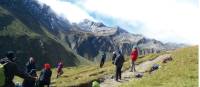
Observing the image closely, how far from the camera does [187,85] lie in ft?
74.6

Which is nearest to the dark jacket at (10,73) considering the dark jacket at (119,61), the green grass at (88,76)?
the dark jacket at (119,61)

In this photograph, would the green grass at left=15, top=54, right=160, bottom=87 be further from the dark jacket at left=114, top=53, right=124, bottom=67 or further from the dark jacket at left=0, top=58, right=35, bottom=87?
the dark jacket at left=0, top=58, right=35, bottom=87

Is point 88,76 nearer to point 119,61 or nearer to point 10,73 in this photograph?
point 119,61

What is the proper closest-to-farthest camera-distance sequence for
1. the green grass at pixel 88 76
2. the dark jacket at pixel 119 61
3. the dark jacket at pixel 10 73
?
the dark jacket at pixel 10 73, the dark jacket at pixel 119 61, the green grass at pixel 88 76

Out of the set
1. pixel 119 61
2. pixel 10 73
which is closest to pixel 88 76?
pixel 119 61

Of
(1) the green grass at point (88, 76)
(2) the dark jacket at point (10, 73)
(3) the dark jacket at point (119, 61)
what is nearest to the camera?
(2) the dark jacket at point (10, 73)

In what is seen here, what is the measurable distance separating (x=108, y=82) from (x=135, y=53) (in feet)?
13.8

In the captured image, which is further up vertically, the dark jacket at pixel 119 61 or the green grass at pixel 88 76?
the dark jacket at pixel 119 61

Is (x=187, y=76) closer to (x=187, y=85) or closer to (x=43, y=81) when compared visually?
(x=187, y=85)

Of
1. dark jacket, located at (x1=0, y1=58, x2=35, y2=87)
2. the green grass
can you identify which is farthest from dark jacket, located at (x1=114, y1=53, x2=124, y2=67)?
dark jacket, located at (x1=0, y1=58, x2=35, y2=87)

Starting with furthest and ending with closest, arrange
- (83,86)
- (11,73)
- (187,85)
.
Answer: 1. (83,86)
2. (187,85)
3. (11,73)

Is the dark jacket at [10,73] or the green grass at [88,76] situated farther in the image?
the green grass at [88,76]

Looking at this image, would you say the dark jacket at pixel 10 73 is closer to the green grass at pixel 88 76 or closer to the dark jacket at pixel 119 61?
the dark jacket at pixel 119 61

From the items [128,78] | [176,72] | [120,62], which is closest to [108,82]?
[128,78]
